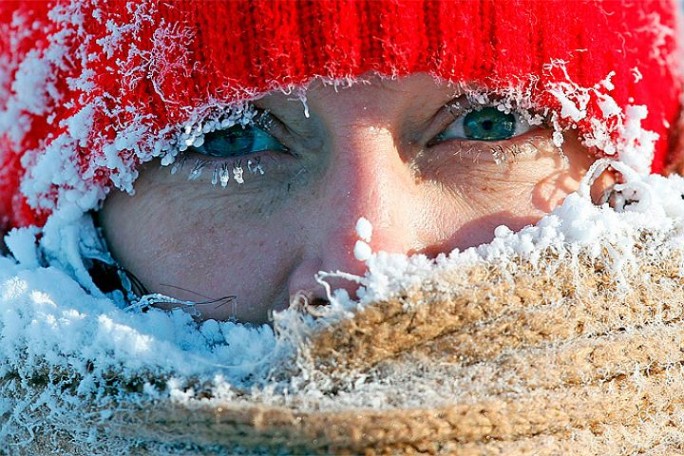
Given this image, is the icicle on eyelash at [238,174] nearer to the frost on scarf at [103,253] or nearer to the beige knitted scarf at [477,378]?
the frost on scarf at [103,253]

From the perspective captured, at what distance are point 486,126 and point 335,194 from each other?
0.26m

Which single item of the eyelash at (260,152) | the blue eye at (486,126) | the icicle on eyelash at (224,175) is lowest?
the icicle on eyelash at (224,175)

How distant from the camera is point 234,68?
46.1 inches

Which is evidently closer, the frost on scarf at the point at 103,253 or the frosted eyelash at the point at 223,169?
the frost on scarf at the point at 103,253

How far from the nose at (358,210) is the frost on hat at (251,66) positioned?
0.10m

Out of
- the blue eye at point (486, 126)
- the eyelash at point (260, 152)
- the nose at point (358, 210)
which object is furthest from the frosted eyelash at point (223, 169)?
the blue eye at point (486, 126)

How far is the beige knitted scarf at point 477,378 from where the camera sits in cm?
100

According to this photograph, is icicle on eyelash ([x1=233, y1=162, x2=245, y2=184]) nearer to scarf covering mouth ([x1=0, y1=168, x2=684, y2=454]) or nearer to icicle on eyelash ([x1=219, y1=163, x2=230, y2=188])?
icicle on eyelash ([x1=219, y1=163, x2=230, y2=188])

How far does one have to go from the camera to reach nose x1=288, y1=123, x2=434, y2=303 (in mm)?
1127

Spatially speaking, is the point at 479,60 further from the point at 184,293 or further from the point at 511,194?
the point at 184,293

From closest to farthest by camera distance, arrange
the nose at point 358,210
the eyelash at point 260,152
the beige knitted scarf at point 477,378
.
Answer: the beige knitted scarf at point 477,378 < the nose at point 358,210 < the eyelash at point 260,152

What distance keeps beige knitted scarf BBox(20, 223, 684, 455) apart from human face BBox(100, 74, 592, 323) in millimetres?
104

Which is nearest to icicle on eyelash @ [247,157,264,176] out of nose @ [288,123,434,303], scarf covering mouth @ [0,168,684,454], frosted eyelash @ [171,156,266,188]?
frosted eyelash @ [171,156,266,188]

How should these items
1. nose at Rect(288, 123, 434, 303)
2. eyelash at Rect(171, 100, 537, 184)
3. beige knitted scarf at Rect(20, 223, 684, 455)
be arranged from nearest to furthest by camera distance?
beige knitted scarf at Rect(20, 223, 684, 455), nose at Rect(288, 123, 434, 303), eyelash at Rect(171, 100, 537, 184)
